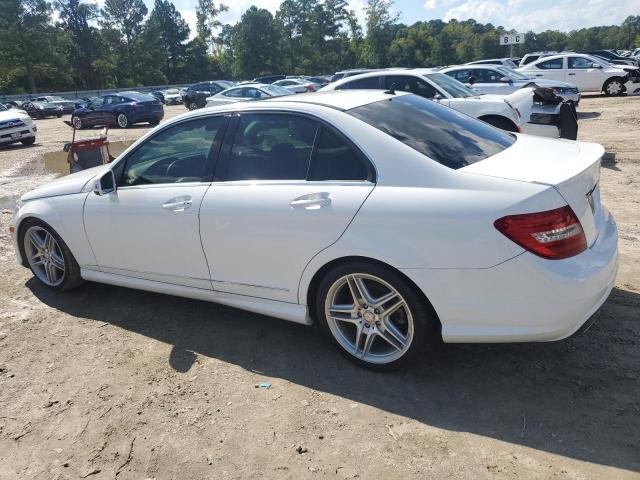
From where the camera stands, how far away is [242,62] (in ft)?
273

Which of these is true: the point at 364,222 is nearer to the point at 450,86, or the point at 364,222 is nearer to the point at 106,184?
the point at 106,184

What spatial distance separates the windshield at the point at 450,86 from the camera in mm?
9458

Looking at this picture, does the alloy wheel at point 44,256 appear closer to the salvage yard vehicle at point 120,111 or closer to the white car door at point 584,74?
the salvage yard vehicle at point 120,111

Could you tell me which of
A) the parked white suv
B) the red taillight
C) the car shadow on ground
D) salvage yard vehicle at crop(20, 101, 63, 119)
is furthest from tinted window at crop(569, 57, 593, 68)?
salvage yard vehicle at crop(20, 101, 63, 119)

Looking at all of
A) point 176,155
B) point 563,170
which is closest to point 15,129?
point 176,155

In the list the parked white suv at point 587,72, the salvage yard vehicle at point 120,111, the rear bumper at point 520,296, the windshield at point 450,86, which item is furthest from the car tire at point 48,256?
the parked white suv at point 587,72

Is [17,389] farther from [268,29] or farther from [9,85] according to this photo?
[268,29]

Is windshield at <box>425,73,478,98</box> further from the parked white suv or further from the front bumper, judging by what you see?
the front bumper

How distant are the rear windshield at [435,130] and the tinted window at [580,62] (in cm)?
2001

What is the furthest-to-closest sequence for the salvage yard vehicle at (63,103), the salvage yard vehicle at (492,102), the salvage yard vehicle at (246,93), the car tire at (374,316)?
the salvage yard vehicle at (63,103)
the salvage yard vehicle at (246,93)
the salvage yard vehicle at (492,102)
the car tire at (374,316)

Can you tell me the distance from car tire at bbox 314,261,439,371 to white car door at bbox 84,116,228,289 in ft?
3.23

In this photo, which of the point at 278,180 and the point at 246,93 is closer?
the point at 278,180

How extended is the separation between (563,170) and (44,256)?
4.27 m

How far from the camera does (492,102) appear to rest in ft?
29.1
